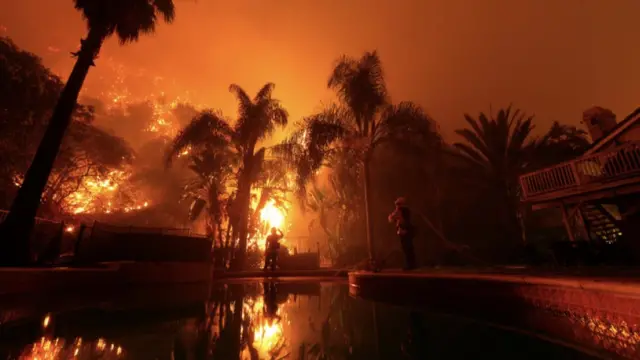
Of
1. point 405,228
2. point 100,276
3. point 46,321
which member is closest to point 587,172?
point 405,228

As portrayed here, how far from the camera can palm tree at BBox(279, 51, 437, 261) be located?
490 inches

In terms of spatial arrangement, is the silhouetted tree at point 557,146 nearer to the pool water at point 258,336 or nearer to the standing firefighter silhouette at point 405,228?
the standing firefighter silhouette at point 405,228

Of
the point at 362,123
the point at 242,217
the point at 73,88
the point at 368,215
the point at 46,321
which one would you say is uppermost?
the point at 362,123

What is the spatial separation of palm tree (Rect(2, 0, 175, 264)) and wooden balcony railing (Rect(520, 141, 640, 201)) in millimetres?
16578

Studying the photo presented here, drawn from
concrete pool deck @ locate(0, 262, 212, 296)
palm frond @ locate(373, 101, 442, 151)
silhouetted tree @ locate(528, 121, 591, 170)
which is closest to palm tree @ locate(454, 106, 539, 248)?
silhouetted tree @ locate(528, 121, 591, 170)

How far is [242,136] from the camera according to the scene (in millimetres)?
16125

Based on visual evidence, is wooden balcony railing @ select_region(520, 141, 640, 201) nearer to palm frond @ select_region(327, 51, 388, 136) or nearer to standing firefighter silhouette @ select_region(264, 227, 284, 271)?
palm frond @ select_region(327, 51, 388, 136)

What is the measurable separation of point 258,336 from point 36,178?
889 cm

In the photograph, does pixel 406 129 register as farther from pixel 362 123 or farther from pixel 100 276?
pixel 100 276

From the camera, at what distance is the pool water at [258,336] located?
241cm

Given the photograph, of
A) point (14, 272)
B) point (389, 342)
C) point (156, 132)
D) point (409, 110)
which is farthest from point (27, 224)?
point (156, 132)

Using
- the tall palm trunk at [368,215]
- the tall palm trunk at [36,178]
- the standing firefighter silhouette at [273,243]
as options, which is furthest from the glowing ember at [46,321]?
the tall palm trunk at [368,215]

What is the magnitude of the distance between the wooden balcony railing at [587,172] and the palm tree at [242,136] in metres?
12.8

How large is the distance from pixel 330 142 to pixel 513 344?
1030 centimetres
